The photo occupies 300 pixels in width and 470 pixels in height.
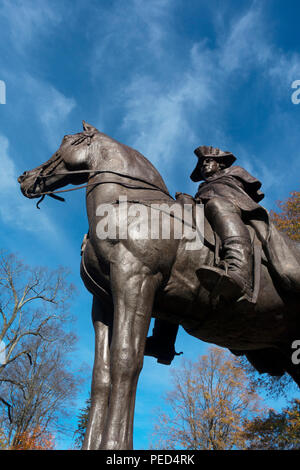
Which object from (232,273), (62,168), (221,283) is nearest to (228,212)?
(232,273)

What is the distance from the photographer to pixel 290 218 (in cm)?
1952

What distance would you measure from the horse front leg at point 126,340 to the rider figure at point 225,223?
0.55 meters

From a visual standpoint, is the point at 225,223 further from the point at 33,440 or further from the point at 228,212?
the point at 33,440

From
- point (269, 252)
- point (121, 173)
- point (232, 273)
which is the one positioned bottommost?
point (232, 273)

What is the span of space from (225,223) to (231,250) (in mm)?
310

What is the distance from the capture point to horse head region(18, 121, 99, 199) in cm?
462

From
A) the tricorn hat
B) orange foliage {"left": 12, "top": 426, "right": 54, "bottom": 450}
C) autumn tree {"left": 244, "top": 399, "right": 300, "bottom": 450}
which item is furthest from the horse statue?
orange foliage {"left": 12, "top": 426, "right": 54, "bottom": 450}

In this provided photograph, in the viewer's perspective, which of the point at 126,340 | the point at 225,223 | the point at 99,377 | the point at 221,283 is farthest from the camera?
the point at 225,223

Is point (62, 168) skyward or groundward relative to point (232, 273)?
skyward

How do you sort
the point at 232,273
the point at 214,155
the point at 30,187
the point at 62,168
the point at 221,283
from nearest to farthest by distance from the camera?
1. the point at 221,283
2. the point at 232,273
3. the point at 62,168
4. the point at 30,187
5. the point at 214,155

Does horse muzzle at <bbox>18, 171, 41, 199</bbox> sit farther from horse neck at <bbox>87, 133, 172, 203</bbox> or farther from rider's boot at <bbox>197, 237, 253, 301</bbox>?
rider's boot at <bbox>197, 237, 253, 301</bbox>

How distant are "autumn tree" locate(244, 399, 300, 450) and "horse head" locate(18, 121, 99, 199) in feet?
46.2

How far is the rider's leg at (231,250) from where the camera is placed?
360 centimetres

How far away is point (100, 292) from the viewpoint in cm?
405
